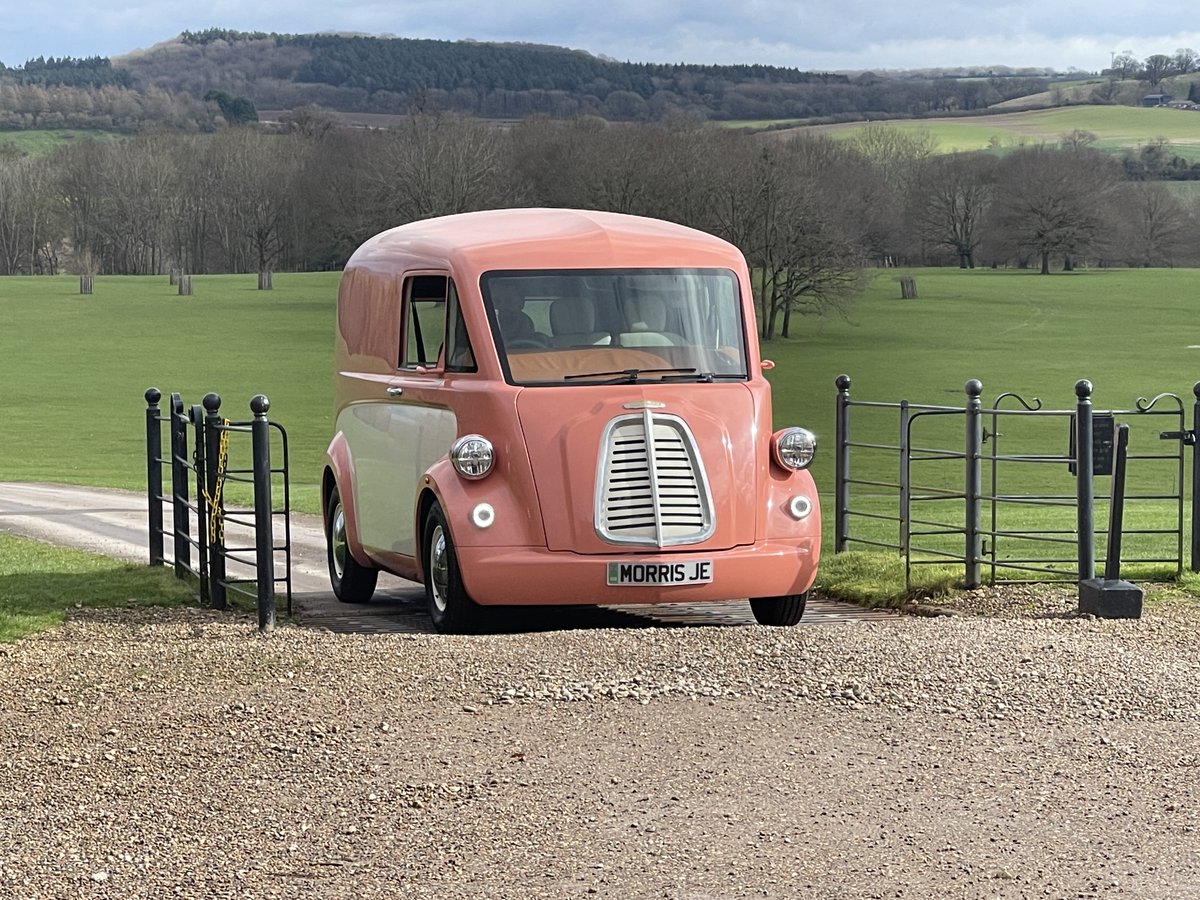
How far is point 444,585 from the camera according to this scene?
11.9 metres

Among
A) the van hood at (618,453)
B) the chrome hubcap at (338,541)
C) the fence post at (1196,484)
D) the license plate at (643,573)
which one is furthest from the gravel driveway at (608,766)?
the chrome hubcap at (338,541)

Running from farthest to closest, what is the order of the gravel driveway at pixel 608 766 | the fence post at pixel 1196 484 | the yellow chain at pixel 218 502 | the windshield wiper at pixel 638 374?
the fence post at pixel 1196 484 < the yellow chain at pixel 218 502 < the windshield wiper at pixel 638 374 < the gravel driveway at pixel 608 766

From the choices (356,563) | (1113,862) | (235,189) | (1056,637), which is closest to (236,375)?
(356,563)

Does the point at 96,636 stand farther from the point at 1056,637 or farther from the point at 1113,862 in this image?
the point at 1113,862

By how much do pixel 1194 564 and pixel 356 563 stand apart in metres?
7.03

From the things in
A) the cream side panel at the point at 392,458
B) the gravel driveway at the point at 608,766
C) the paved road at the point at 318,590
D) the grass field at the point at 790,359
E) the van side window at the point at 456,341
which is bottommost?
the grass field at the point at 790,359

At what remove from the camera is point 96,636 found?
11648mm

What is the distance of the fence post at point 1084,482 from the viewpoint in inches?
497

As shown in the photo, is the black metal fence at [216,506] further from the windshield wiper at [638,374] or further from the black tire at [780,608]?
the black tire at [780,608]

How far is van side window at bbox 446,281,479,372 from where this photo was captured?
474 inches

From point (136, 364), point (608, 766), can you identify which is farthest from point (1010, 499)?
point (136, 364)

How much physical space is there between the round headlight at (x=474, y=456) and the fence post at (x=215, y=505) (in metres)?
2.86

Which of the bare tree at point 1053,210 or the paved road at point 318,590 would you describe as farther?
the bare tree at point 1053,210

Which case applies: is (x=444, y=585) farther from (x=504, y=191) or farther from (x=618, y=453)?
(x=504, y=191)
